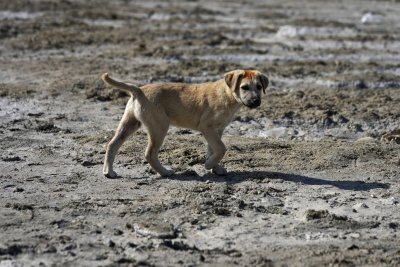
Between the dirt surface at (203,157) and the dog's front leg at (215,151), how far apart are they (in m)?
0.12

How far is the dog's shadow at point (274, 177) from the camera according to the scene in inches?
352

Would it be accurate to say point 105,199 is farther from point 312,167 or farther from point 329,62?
point 329,62

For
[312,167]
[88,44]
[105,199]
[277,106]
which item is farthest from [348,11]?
[105,199]

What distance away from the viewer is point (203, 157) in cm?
980

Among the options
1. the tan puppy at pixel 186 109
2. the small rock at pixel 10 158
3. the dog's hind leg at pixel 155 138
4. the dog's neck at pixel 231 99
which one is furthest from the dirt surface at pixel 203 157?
the dog's neck at pixel 231 99

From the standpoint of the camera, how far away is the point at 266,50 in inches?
704

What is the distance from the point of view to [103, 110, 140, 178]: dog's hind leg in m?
9.05

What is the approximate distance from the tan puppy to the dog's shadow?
0.12 m

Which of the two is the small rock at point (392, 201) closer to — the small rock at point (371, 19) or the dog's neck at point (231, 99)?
the dog's neck at point (231, 99)

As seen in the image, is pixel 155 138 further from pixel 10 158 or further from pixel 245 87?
pixel 10 158

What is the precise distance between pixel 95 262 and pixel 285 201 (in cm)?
244

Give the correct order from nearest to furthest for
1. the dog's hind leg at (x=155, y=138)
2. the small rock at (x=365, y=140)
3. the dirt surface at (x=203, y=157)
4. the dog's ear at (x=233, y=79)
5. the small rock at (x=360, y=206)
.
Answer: the dirt surface at (x=203, y=157) → the small rock at (x=360, y=206) → the dog's hind leg at (x=155, y=138) → the dog's ear at (x=233, y=79) → the small rock at (x=365, y=140)

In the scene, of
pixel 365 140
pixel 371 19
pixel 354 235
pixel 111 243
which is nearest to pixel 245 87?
A: pixel 354 235

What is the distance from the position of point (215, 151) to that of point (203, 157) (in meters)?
0.87
